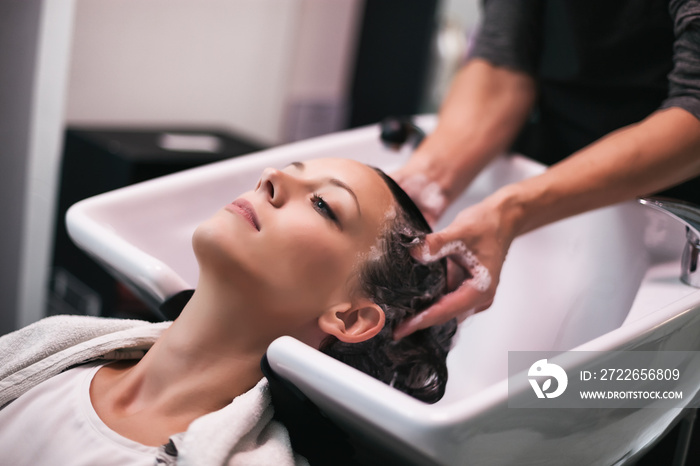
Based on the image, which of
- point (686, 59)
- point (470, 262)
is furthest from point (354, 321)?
point (686, 59)

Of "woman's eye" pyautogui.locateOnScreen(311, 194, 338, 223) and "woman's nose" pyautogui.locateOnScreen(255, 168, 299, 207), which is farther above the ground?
"woman's nose" pyautogui.locateOnScreen(255, 168, 299, 207)

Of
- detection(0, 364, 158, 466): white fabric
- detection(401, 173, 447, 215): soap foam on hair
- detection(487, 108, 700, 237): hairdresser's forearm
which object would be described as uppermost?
detection(487, 108, 700, 237): hairdresser's forearm

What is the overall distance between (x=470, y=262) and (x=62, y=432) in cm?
60

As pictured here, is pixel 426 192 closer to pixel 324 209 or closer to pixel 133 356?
pixel 324 209

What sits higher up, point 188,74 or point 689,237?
point 689,237

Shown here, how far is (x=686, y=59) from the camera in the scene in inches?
46.1

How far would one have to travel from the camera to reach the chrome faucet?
1104 millimetres

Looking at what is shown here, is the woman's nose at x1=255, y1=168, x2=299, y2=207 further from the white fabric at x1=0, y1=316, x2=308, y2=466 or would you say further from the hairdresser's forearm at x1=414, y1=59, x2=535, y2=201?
the hairdresser's forearm at x1=414, y1=59, x2=535, y2=201

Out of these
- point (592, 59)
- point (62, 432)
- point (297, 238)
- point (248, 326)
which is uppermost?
point (592, 59)

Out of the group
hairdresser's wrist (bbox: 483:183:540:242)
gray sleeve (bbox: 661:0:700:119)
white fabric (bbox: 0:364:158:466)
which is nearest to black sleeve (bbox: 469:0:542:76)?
gray sleeve (bbox: 661:0:700:119)

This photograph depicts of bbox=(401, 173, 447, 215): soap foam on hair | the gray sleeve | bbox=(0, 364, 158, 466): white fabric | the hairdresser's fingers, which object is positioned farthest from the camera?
bbox=(401, 173, 447, 215): soap foam on hair

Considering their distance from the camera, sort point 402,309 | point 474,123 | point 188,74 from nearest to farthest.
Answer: point 402,309 → point 474,123 → point 188,74

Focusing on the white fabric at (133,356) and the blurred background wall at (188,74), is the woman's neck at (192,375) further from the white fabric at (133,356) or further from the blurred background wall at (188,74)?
the blurred background wall at (188,74)

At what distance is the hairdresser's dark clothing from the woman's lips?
0.69 meters
